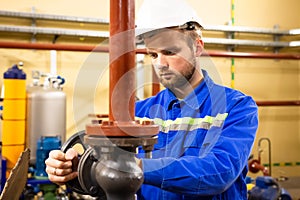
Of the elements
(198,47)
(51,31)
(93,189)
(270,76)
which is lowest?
(93,189)

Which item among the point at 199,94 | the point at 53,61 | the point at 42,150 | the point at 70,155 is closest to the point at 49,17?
the point at 53,61

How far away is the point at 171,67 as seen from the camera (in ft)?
2.76

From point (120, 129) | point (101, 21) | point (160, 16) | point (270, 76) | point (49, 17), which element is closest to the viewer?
point (120, 129)

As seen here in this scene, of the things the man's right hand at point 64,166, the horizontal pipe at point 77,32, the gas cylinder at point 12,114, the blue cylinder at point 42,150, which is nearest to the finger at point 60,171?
the man's right hand at point 64,166

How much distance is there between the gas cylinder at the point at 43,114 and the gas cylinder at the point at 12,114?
6cm

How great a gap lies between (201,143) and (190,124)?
0.19 feet

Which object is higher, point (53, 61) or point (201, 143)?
point (53, 61)

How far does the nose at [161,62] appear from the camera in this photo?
2.66 ft

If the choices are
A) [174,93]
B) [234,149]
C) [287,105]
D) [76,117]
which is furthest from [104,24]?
[76,117]

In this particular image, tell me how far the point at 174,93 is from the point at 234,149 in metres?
0.31

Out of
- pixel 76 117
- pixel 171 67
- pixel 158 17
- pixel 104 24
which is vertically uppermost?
pixel 104 24

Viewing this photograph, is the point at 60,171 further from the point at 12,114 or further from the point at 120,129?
the point at 12,114

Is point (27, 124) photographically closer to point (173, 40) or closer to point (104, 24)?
point (104, 24)

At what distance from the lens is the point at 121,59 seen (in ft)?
1.32
